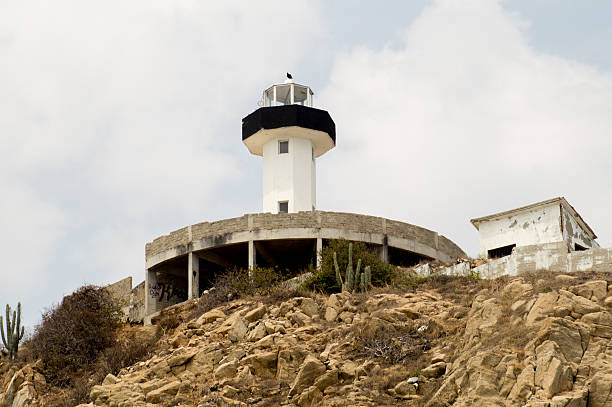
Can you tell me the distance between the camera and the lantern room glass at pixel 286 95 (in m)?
48.4

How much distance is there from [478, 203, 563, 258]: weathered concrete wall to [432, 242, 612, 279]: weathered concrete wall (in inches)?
112

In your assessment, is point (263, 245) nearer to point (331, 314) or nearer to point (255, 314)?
point (255, 314)

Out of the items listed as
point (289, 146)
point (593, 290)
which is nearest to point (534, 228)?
point (593, 290)

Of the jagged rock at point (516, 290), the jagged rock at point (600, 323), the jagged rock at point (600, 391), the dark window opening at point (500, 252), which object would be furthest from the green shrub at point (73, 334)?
the jagged rock at point (600, 391)

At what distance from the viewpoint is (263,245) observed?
41.4 metres

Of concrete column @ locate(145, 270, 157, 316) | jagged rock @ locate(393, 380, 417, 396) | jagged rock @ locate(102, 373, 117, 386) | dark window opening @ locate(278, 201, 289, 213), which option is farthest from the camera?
dark window opening @ locate(278, 201, 289, 213)

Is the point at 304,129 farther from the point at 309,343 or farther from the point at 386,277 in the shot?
the point at 309,343

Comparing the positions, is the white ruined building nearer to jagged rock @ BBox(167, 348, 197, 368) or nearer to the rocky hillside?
the rocky hillside

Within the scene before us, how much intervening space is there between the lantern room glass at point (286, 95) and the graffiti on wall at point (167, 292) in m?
9.81

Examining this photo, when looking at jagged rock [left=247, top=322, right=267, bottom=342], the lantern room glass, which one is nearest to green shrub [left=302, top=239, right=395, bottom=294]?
jagged rock [left=247, top=322, right=267, bottom=342]

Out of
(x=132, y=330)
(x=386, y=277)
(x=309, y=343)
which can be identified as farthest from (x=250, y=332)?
(x=132, y=330)

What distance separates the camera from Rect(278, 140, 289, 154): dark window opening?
46.4 m

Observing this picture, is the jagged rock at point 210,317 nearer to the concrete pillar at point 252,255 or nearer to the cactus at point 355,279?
the cactus at point 355,279

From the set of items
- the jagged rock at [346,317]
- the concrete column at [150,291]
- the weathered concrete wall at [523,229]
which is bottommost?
the jagged rock at [346,317]
